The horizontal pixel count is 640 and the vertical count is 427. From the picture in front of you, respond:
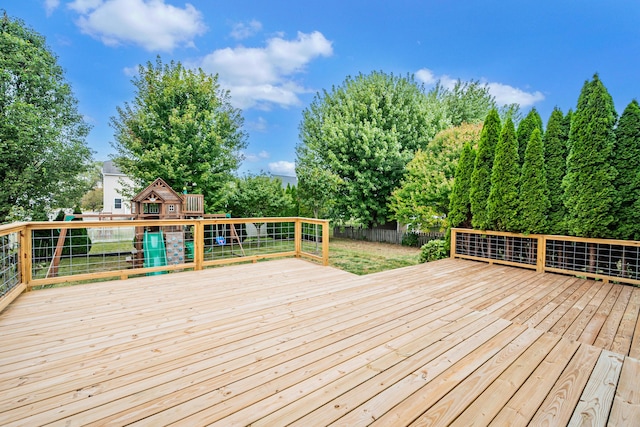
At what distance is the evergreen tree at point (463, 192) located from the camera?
6145 mm

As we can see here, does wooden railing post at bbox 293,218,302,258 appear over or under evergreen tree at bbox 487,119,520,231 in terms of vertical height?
under

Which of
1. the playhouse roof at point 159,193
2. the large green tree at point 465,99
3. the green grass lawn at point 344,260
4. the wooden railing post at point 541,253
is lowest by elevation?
the green grass lawn at point 344,260

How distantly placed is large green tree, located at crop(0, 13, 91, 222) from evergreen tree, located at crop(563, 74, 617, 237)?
13.7 m

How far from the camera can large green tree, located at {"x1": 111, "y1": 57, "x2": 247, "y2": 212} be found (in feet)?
31.2

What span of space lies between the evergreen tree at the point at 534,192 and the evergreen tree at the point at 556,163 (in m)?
0.12

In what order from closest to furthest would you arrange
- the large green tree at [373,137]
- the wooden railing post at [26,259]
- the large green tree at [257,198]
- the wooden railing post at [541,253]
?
the wooden railing post at [26,259], the wooden railing post at [541,253], the large green tree at [373,137], the large green tree at [257,198]

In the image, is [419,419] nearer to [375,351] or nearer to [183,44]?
[375,351]

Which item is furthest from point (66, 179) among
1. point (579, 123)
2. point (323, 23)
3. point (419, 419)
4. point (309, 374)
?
point (579, 123)

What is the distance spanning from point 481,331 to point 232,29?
10587 millimetres

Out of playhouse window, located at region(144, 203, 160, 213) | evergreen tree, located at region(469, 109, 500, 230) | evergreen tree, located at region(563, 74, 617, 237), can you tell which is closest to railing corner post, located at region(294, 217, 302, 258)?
evergreen tree, located at region(469, 109, 500, 230)

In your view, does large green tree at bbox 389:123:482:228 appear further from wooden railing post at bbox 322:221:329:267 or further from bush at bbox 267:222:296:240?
wooden railing post at bbox 322:221:329:267

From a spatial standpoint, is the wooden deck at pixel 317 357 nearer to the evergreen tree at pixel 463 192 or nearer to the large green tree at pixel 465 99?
the evergreen tree at pixel 463 192

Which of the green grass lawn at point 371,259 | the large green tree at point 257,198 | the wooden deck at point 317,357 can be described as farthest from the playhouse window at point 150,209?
the wooden deck at point 317,357

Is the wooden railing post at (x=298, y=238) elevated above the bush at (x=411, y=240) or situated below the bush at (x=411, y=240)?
above
